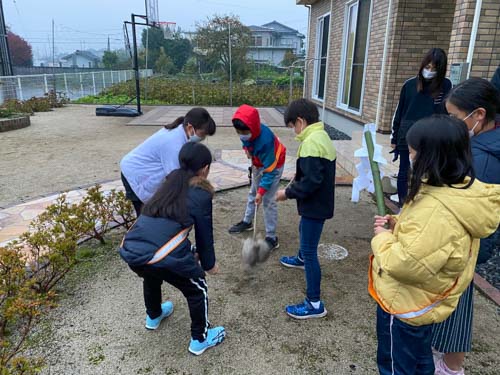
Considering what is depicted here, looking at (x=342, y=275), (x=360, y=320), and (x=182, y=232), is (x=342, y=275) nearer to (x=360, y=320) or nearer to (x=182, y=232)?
(x=360, y=320)

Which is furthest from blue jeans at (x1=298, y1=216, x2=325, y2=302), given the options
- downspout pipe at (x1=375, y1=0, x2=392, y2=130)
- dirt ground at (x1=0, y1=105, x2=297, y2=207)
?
downspout pipe at (x1=375, y1=0, x2=392, y2=130)

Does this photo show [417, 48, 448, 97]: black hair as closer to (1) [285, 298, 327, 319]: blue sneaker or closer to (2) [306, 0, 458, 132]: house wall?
(1) [285, 298, 327, 319]: blue sneaker

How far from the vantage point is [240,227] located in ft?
12.6

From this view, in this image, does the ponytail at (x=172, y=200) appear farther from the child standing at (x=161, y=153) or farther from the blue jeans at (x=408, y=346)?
the blue jeans at (x=408, y=346)

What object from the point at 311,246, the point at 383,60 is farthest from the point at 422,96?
the point at 383,60

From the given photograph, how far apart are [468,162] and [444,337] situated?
34.5 inches

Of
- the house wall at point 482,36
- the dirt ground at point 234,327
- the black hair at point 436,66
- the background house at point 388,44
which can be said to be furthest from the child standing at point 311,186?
the house wall at point 482,36

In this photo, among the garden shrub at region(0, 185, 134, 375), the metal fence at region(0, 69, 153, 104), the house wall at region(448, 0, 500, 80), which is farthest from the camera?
the metal fence at region(0, 69, 153, 104)

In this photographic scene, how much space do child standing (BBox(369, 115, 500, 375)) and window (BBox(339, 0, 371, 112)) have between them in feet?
22.4

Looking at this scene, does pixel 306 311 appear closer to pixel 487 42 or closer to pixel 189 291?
pixel 189 291

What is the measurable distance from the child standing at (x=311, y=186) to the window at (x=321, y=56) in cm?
892

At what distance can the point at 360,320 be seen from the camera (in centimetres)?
249

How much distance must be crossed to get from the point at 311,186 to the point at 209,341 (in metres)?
1.12

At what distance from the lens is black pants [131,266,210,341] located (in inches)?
75.7
